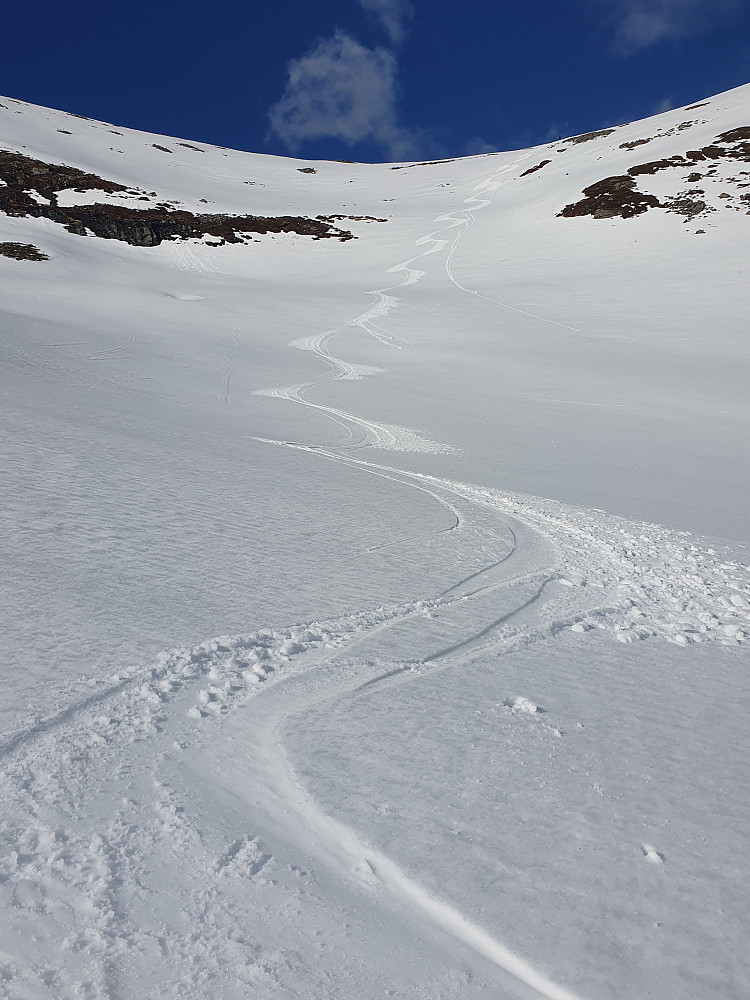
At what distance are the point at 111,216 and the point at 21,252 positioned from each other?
1299 cm

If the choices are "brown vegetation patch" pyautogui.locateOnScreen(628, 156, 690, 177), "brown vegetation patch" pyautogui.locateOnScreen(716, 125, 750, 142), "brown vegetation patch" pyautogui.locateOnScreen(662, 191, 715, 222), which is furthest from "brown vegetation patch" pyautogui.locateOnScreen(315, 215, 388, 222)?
"brown vegetation patch" pyautogui.locateOnScreen(716, 125, 750, 142)

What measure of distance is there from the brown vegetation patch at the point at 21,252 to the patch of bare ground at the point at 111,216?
871 centimetres

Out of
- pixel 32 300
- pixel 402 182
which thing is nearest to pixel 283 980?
pixel 32 300

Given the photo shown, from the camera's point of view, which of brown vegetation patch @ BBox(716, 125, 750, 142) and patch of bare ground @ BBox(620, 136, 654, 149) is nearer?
brown vegetation patch @ BBox(716, 125, 750, 142)

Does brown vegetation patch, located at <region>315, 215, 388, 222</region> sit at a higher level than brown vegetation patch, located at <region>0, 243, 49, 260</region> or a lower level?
higher

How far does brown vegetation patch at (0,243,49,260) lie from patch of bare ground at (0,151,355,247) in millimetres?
8707

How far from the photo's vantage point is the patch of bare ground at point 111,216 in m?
35.9

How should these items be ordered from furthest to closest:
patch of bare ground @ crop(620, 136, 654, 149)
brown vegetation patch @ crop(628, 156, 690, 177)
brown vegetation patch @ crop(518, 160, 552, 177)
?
brown vegetation patch @ crop(518, 160, 552, 177)
patch of bare ground @ crop(620, 136, 654, 149)
brown vegetation patch @ crop(628, 156, 690, 177)

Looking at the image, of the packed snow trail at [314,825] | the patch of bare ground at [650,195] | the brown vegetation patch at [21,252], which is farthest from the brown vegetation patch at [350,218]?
the packed snow trail at [314,825]

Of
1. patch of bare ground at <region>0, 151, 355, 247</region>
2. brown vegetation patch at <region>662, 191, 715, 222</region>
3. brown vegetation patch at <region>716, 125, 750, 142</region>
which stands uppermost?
brown vegetation patch at <region>716, 125, 750, 142</region>

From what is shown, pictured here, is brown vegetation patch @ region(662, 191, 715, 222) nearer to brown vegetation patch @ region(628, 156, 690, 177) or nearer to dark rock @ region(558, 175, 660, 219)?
dark rock @ region(558, 175, 660, 219)

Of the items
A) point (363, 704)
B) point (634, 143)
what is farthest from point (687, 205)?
point (363, 704)

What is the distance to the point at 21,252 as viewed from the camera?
86.7ft

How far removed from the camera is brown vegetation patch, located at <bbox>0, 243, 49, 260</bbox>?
25953 mm
